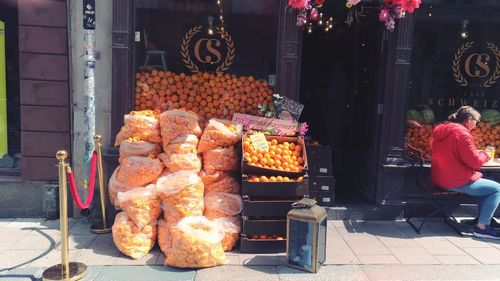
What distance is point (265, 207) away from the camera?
16.0 ft

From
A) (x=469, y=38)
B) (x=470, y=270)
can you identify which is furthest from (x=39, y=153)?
(x=469, y=38)

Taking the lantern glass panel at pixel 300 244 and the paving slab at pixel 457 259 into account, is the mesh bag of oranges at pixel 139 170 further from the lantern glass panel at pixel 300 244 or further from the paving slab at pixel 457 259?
the paving slab at pixel 457 259

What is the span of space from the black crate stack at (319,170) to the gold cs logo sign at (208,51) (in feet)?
5.49

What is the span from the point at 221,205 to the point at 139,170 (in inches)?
40.3

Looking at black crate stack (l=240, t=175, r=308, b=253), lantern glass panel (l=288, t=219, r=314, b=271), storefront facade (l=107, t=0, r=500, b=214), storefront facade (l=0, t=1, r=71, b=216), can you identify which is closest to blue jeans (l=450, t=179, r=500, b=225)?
storefront facade (l=107, t=0, r=500, b=214)

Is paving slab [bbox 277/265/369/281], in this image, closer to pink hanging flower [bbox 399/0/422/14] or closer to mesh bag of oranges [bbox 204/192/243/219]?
mesh bag of oranges [bbox 204/192/243/219]

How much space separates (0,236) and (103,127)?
181cm

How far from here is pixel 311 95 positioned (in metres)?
8.13

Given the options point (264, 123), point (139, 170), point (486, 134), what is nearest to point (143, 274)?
point (139, 170)

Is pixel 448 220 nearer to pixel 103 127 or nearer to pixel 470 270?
pixel 470 270

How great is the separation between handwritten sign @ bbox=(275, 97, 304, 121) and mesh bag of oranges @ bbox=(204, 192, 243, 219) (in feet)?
4.54

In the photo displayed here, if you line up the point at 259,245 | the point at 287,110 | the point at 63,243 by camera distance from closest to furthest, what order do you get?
the point at 63,243 → the point at 259,245 → the point at 287,110

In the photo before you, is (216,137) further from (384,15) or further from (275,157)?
(384,15)

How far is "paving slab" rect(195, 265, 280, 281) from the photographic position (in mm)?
4273
